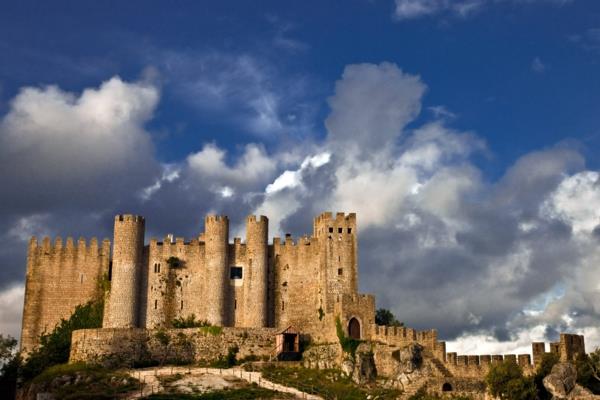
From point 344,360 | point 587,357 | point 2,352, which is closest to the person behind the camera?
point 587,357

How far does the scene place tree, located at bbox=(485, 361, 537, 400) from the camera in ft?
214

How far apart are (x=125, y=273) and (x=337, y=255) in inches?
760

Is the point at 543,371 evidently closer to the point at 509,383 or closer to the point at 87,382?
the point at 509,383

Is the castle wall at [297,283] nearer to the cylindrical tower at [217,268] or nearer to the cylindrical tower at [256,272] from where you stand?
the cylindrical tower at [256,272]

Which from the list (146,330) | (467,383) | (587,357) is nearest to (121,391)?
(146,330)

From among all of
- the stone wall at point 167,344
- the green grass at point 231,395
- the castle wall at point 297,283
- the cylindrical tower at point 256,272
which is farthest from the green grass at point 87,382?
the castle wall at point 297,283

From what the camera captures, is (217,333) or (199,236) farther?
(199,236)

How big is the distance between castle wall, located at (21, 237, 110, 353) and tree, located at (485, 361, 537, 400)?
125 feet

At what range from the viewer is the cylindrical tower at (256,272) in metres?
85.4

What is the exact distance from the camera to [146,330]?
81.2 metres

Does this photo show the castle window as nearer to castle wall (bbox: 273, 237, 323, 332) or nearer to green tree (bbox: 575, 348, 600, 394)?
castle wall (bbox: 273, 237, 323, 332)

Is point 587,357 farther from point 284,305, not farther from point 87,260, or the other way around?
point 87,260

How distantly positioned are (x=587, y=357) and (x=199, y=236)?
124 ft

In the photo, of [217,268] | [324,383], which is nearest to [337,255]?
[217,268]
